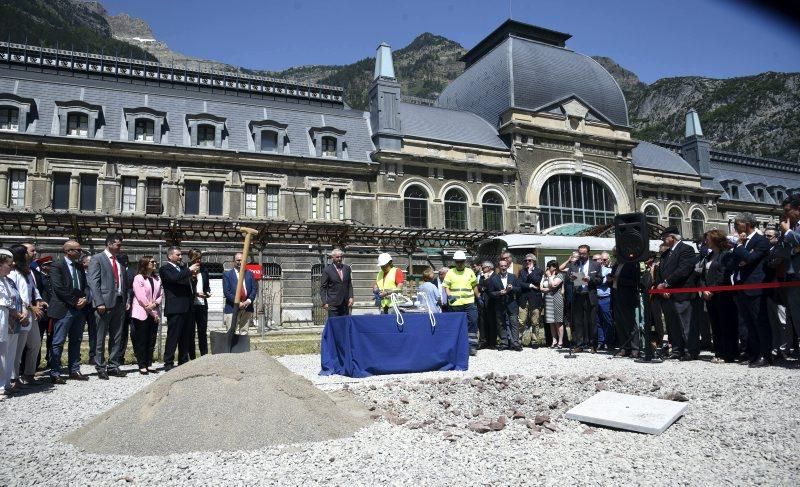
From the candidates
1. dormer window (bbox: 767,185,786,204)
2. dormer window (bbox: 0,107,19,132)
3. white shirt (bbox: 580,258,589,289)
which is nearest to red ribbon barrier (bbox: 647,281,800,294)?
white shirt (bbox: 580,258,589,289)

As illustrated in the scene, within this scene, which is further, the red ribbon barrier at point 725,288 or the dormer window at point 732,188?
the dormer window at point 732,188

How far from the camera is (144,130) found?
28.2 metres

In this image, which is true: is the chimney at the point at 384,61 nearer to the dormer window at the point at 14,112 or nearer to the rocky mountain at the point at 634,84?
the dormer window at the point at 14,112

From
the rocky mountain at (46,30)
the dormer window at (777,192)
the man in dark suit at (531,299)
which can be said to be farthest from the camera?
the rocky mountain at (46,30)

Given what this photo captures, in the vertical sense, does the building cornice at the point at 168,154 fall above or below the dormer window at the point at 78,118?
below

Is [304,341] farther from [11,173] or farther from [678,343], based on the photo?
[11,173]

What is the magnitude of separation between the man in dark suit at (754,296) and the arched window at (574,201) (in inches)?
994

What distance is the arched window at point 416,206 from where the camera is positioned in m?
31.4

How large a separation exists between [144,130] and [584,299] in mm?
24159

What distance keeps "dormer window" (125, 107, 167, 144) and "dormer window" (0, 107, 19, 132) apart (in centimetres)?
465

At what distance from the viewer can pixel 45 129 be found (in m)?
26.5

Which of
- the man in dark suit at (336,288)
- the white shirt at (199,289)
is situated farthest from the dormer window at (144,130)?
the man in dark suit at (336,288)

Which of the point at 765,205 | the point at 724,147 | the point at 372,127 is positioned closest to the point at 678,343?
the point at 372,127

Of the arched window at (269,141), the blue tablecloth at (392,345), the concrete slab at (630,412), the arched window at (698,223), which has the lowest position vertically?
the concrete slab at (630,412)
